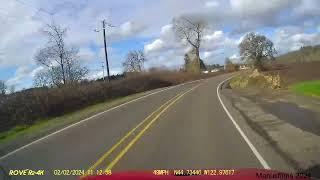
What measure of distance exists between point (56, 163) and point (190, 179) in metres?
7.41

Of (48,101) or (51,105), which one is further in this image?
(51,105)

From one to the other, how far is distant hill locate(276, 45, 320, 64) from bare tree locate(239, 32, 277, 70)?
7.56m

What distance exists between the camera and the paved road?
1262 cm

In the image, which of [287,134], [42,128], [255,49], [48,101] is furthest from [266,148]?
[255,49]

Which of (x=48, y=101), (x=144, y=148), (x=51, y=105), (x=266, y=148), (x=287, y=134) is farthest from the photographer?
(x=51, y=105)

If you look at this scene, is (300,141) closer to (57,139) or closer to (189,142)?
(189,142)

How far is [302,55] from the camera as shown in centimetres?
13862

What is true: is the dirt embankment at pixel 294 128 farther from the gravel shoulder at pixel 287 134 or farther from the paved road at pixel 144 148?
the paved road at pixel 144 148

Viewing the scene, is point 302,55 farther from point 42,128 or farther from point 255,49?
point 42,128

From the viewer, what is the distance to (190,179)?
22.6 ft

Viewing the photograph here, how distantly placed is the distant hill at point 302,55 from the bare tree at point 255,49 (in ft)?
24.8

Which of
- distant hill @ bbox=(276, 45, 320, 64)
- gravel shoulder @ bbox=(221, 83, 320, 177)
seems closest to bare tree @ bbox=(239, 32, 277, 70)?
distant hill @ bbox=(276, 45, 320, 64)

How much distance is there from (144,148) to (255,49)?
114m

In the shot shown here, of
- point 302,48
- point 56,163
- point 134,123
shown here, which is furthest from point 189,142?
point 302,48
